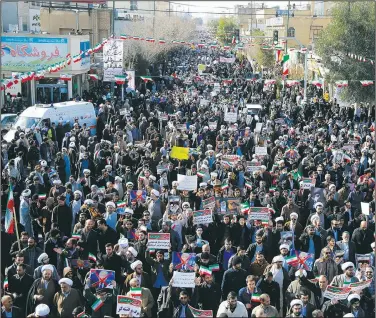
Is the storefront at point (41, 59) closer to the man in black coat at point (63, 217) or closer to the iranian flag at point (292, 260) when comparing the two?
the man in black coat at point (63, 217)

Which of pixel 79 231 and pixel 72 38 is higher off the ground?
pixel 72 38

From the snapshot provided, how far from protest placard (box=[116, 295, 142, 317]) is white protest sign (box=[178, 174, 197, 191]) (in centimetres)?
578

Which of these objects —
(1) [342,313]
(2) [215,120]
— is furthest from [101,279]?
(2) [215,120]

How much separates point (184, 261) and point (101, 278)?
1210mm

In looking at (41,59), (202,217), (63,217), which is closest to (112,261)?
(202,217)

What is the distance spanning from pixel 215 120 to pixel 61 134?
5319mm

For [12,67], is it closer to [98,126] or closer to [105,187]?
[98,126]

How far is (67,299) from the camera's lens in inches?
346

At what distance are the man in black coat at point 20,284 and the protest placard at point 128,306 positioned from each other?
1.60 meters

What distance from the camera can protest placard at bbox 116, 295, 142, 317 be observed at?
8.45 metres

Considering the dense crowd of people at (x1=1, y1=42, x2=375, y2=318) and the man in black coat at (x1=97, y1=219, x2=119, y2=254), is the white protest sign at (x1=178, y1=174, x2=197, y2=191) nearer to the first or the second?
the dense crowd of people at (x1=1, y1=42, x2=375, y2=318)

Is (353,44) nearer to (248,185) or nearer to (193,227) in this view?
(248,185)

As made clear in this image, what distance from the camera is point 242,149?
19.0m

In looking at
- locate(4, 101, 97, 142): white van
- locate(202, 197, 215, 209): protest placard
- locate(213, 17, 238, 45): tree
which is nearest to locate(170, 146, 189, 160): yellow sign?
locate(202, 197, 215, 209): protest placard
